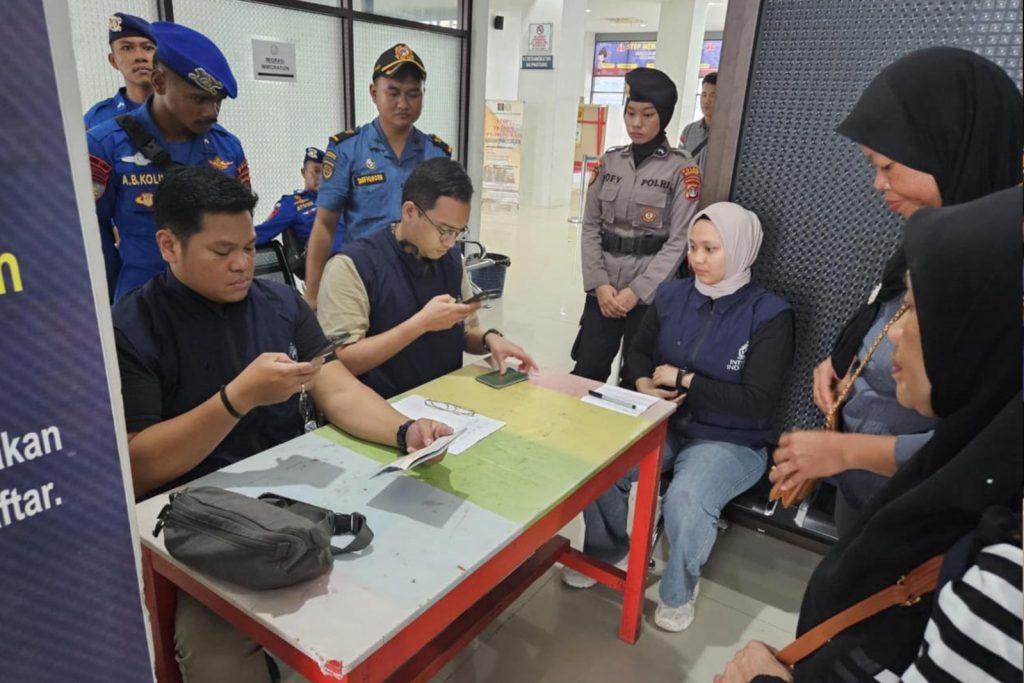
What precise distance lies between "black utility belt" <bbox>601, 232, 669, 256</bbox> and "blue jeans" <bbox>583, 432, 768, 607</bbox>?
34.2 inches

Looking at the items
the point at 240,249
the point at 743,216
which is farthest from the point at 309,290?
the point at 743,216

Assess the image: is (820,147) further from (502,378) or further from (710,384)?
(502,378)

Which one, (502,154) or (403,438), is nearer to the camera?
(403,438)

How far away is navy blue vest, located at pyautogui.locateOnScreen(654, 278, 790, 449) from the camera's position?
6.79ft

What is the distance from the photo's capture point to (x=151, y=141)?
2129 mm

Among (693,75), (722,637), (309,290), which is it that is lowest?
(722,637)

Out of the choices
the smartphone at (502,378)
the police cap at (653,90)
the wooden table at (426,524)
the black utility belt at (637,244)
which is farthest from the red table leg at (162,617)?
the police cap at (653,90)

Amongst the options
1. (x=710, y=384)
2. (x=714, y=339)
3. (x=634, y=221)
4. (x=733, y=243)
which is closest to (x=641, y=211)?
(x=634, y=221)

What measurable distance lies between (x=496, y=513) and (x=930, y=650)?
0.72 metres

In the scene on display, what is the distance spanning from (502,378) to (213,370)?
0.77 metres

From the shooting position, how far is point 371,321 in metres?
1.93

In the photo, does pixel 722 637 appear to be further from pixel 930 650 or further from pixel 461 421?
pixel 930 650

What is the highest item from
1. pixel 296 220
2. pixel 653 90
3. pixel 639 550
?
pixel 653 90

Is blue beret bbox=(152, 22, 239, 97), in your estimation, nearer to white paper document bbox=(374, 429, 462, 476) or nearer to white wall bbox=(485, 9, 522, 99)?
white paper document bbox=(374, 429, 462, 476)
